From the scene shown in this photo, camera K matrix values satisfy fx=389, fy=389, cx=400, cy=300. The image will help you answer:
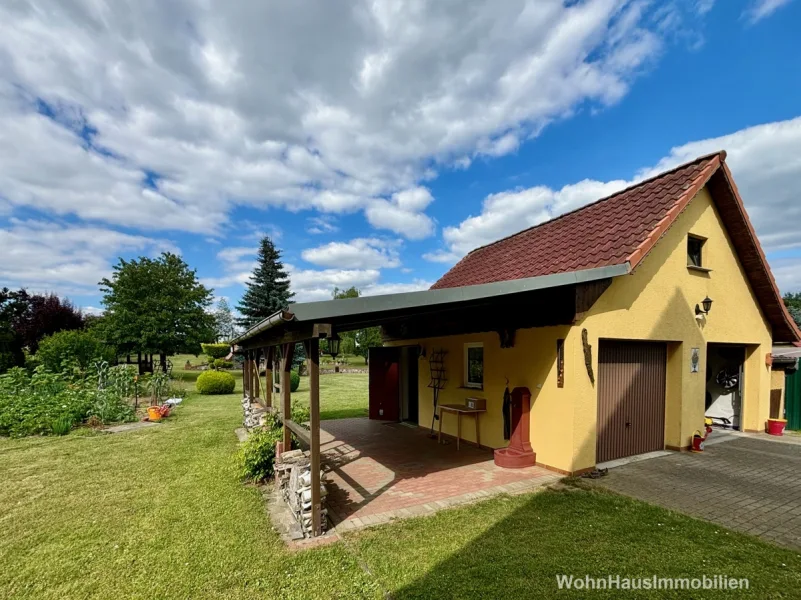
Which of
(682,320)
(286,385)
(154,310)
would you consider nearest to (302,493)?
(286,385)

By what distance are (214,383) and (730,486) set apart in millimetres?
19142

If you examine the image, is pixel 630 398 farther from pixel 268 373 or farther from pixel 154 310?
pixel 154 310

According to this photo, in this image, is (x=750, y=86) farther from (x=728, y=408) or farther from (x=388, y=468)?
(x=388, y=468)

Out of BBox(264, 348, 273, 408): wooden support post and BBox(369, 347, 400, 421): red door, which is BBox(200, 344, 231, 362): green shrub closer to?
BBox(369, 347, 400, 421): red door

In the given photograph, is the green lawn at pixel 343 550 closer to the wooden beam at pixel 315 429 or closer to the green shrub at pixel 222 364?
the wooden beam at pixel 315 429

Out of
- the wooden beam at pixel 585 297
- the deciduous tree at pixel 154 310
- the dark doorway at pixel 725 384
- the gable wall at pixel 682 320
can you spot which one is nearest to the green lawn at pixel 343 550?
the gable wall at pixel 682 320

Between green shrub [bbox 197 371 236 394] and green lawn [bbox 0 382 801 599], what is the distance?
13.1 metres

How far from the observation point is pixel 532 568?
370 centimetres

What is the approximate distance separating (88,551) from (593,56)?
11.8 metres

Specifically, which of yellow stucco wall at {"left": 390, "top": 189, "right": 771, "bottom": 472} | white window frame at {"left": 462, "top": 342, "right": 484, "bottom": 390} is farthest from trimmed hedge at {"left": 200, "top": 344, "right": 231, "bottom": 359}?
white window frame at {"left": 462, "top": 342, "right": 484, "bottom": 390}

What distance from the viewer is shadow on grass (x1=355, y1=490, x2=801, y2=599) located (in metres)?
3.44

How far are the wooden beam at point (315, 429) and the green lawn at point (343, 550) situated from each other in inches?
17.1

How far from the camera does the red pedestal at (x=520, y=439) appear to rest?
22.3ft

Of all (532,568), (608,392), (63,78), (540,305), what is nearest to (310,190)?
(63,78)
